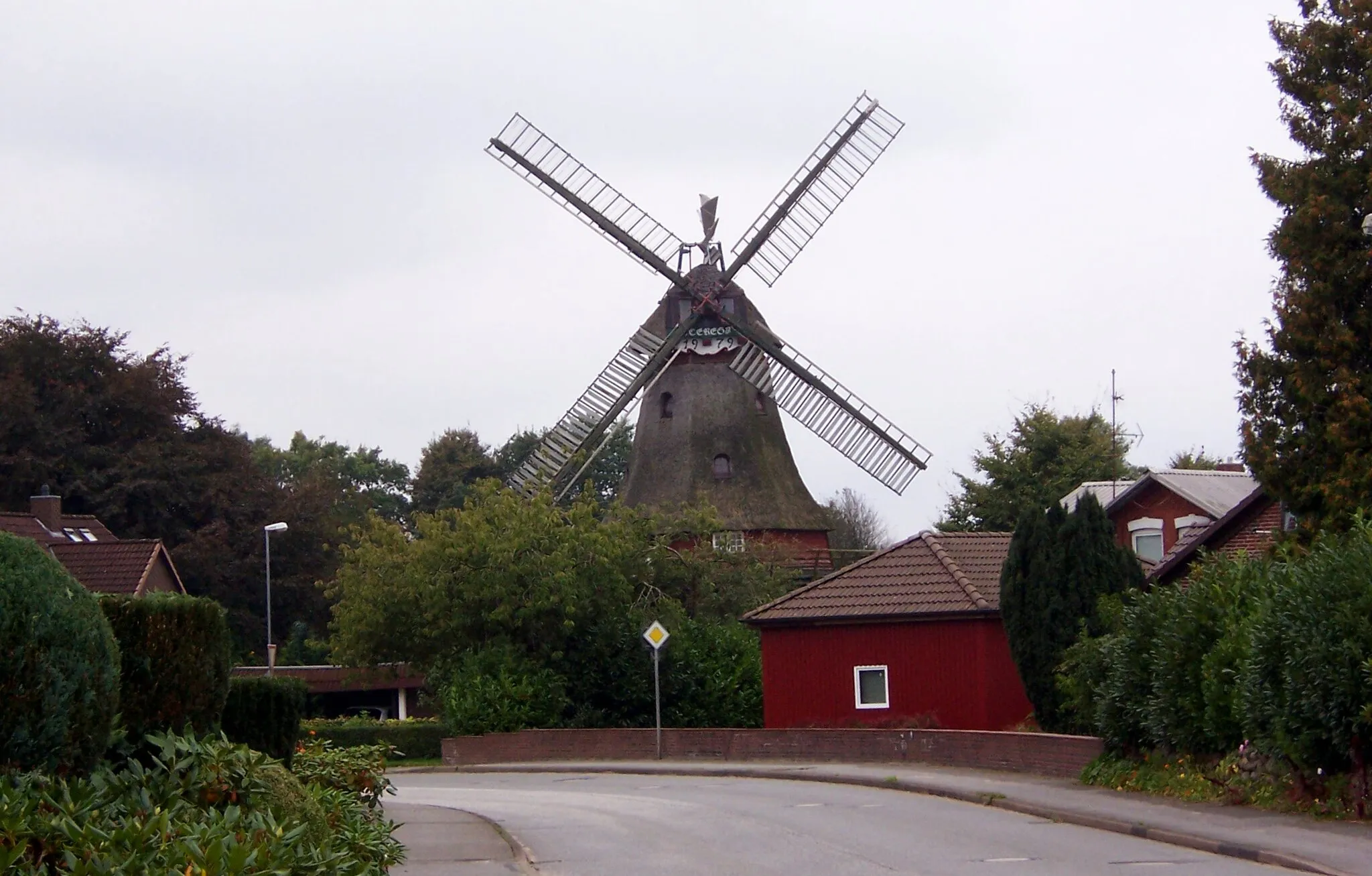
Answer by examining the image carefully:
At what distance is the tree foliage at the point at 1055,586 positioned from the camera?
88.1ft

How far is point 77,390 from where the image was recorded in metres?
53.4

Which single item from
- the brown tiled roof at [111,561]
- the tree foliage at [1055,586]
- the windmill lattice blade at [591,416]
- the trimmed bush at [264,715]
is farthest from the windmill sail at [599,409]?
the trimmed bush at [264,715]

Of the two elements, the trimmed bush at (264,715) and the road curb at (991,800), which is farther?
the trimmed bush at (264,715)

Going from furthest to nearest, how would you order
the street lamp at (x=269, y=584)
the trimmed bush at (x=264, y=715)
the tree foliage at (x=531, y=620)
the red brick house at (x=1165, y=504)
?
the street lamp at (x=269, y=584)
the red brick house at (x=1165, y=504)
the tree foliage at (x=531, y=620)
the trimmed bush at (x=264, y=715)

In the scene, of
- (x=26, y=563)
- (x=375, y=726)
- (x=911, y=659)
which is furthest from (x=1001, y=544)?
(x=26, y=563)

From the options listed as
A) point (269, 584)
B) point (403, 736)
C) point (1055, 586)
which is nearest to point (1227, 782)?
point (1055, 586)

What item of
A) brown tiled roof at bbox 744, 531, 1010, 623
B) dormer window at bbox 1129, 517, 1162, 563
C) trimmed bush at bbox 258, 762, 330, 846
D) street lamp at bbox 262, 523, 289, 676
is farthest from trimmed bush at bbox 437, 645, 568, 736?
trimmed bush at bbox 258, 762, 330, 846

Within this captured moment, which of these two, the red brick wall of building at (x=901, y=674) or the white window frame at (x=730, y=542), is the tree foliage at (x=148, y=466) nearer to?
the white window frame at (x=730, y=542)

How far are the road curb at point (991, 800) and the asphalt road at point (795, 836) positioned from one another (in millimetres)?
156

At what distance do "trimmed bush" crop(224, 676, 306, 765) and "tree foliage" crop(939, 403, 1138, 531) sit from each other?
145 feet

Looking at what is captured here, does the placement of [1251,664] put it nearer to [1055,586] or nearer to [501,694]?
[1055,586]

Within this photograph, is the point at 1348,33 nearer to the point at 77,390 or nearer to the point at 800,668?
the point at 800,668

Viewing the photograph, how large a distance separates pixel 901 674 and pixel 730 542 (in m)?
12.5

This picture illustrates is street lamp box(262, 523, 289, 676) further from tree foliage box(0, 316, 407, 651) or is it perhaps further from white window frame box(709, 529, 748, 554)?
white window frame box(709, 529, 748, 554)
